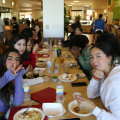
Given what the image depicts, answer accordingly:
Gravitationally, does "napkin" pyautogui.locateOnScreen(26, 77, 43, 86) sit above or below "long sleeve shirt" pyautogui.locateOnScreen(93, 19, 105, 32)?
below

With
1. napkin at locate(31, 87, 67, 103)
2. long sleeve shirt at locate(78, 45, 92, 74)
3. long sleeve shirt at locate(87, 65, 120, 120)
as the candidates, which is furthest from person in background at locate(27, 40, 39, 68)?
long sleeve shirt at locate(87, 65, 120, 120)

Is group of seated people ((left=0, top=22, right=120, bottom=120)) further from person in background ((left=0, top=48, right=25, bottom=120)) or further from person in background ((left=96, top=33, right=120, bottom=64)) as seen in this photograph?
person in background ((left=96, top=33, right=120, bottom=64))

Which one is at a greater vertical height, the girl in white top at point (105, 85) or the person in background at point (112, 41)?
the person in background at point (112, 41)

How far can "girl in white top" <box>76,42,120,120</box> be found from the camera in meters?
0.96

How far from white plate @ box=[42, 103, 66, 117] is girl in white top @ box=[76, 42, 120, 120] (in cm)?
16

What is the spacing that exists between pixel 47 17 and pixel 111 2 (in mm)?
4760

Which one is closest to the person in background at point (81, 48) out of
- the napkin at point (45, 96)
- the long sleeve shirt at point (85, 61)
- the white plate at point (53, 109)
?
the long sleeve shirt at point (85, 61)

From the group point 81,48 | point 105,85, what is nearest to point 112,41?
point 105,85

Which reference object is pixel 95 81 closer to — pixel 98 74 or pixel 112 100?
pixel 98 74

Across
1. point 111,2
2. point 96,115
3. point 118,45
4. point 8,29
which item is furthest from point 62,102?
point 111,2

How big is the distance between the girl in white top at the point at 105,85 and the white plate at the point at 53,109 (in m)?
0.16

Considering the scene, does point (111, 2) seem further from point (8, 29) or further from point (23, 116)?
point (23, 116)

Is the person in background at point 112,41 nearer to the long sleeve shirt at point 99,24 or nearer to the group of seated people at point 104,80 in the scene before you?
the group of seated people at point 104,80

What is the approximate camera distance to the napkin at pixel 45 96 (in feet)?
4.12
